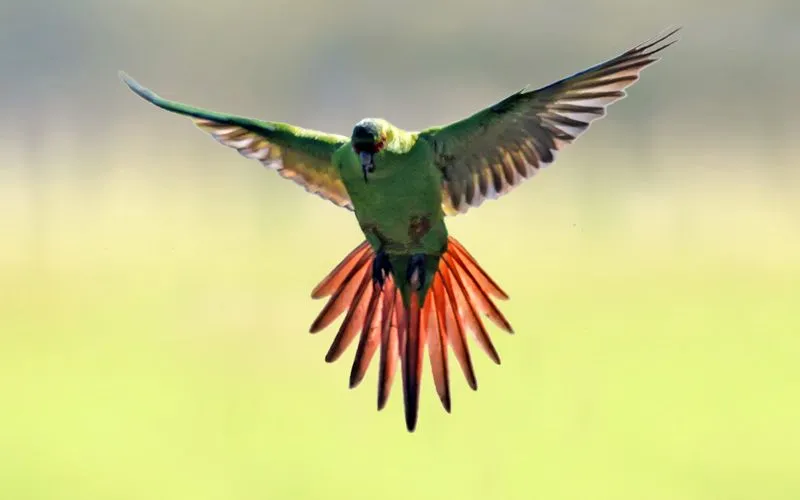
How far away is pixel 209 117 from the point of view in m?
0.88

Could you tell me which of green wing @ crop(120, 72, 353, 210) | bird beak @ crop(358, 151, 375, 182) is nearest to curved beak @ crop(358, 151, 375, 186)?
bird beak @ crop(358, 151, 375, 182)

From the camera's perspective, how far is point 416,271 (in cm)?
96

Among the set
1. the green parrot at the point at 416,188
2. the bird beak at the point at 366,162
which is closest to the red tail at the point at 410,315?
the green parrot at the point at 416,188

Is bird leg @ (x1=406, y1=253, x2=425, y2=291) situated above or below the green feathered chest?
below

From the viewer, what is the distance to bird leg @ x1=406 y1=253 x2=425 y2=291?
95 cm

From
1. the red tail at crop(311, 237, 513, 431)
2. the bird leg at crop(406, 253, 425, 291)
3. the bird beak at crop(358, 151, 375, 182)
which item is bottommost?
the red tail at crop(311, 237, 513, 431)

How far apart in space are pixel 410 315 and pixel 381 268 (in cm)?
6

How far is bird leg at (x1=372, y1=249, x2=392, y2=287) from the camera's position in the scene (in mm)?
962

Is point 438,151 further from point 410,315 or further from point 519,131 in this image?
point 410,315

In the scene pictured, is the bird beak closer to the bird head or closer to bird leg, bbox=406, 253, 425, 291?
the bird head

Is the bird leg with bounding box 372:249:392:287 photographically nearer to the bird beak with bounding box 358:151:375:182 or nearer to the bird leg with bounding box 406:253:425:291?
the bird leg with bounding box 406:253:425:291

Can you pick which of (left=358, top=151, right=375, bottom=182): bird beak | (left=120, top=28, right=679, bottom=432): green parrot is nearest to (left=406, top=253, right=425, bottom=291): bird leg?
(left=120, top=28, right=679, bottom=432): green parrot

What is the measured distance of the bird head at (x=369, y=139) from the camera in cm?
81

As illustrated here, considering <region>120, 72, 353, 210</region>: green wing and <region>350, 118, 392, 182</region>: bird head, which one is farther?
<region>120, 72, 353, 210</region>: green wing
